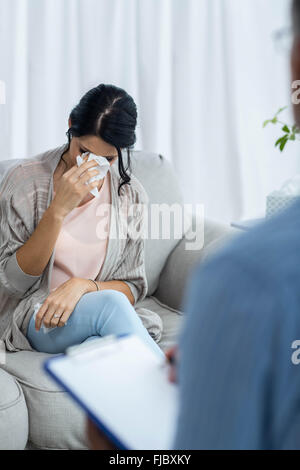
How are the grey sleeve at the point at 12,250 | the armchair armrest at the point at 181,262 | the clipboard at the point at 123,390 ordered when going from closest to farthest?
the clipboard at the point at 123,390, the grey sleeve at the point at 12,250, the armchair armrest at the point at 181,262

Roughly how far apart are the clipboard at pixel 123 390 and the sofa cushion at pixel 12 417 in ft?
2.21

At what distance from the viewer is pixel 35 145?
7.52 ft

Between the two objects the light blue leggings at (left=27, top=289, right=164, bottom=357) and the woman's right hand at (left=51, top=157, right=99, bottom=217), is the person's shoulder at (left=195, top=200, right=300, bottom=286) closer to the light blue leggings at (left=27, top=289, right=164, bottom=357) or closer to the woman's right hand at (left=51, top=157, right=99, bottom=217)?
the light blue leggings at (left=27, top=289, right=164, bottom=357)

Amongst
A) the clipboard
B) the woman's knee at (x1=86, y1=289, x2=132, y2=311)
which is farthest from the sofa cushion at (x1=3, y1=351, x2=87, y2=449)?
the clipboard

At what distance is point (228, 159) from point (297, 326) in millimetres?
2485

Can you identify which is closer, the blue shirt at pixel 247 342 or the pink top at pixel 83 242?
the blue shirt at pixel 247 342

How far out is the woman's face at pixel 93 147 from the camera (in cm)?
155

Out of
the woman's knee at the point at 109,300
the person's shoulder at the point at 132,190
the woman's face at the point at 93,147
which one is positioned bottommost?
the woman's knee at the point at 109,300

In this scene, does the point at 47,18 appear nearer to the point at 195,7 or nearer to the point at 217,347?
the point at 195,7

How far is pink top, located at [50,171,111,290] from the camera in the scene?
1624 mm

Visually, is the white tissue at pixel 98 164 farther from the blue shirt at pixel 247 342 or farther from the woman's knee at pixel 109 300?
the blue shirt at pixel 247 342

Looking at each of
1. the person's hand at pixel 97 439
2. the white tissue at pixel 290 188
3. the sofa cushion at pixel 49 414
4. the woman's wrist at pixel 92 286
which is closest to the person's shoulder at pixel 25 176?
the woman's wrist at pixel 92 286

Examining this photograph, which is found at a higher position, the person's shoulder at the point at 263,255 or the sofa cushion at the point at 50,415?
the person's shoulder at the point at 263,255
